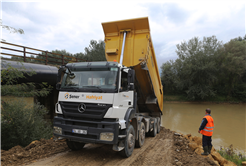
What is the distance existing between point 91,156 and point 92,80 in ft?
7.92

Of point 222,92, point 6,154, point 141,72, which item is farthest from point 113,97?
point 222,92

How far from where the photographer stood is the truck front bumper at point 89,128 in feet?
14.6

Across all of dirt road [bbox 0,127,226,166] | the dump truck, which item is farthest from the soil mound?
the dump truck

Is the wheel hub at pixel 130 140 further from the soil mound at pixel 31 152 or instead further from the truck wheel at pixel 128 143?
the soil mound at pixel 31 152

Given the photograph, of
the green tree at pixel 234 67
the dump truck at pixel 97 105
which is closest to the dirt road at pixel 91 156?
the dump truck at pixel 97 105

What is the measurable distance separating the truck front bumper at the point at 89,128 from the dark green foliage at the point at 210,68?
2875 cm

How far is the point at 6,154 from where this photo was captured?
16.5 ft

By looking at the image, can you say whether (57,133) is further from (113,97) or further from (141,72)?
(141,72)

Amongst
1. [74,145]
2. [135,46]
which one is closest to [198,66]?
[135,46]

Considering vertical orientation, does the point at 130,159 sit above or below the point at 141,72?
below

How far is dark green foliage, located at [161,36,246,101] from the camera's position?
96.5ft

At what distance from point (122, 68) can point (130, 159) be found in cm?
280

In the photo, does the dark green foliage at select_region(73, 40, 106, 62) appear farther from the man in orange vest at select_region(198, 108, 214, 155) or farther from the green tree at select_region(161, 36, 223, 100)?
the man in orange vest at select_region(198, 108, 214, 155)

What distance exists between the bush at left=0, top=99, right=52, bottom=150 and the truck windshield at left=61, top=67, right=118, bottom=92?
287 centimetres
